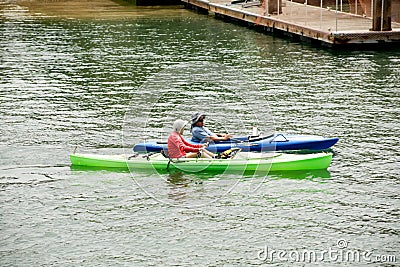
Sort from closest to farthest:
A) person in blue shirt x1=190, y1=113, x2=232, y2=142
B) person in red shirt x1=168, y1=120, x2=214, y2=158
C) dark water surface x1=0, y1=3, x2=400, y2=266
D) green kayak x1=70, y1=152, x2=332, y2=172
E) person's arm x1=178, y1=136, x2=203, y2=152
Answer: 1. dark water surface x1=0, y1=3, x2=400, y2=266
2. green kayak x1=70, y1=152, x2=332, y2=172
3. person in red shirt x1=168, y1=120, x2=214, y2=158
4. person's arm x1=178, y1=136, x2=203, y2=152
5. person in blue shirt x1=190, y1=113, x2=232, y2=142

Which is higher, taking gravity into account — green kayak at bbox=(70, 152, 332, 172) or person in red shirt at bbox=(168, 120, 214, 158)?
person in red shirt at bbox=(168, 120, 214, 158)

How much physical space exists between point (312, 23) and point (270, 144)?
20.3m

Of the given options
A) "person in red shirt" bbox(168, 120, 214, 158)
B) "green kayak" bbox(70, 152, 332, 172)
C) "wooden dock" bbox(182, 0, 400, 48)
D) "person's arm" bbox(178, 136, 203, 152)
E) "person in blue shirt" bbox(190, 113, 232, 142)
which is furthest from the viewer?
"wooden dock" bbox(182, 0, 400, 48)

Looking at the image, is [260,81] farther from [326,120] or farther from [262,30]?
[262,30]

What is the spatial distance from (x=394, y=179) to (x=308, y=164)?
2.06 m

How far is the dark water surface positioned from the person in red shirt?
618 millimetres

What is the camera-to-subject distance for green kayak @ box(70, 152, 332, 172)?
73.2 feet

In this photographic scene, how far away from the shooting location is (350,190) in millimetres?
20812

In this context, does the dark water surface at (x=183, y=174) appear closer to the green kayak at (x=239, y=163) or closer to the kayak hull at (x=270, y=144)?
the green kayak at (x=239, y=163)

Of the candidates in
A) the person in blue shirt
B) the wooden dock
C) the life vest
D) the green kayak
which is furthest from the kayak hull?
the wooden dock

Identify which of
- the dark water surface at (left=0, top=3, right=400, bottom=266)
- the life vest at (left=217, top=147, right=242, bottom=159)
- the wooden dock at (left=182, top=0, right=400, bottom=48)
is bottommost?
the dark water surface at (left=0, top=3, right=400, bottom=266)

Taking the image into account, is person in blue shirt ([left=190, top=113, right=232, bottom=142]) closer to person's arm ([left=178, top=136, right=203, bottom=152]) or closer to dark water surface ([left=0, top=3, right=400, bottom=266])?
person's arm ([left=178, top=136, right=203, bottom=152])

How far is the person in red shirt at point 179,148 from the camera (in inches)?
885

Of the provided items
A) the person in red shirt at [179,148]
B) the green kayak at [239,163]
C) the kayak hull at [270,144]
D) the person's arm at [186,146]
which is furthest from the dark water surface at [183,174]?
the person's arm at [186,146]
